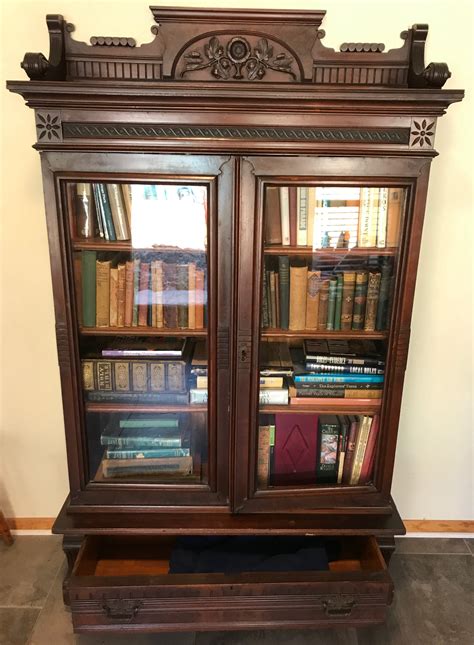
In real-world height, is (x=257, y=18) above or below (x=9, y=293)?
above

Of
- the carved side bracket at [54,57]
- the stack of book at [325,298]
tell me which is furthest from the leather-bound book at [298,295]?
the carved side bracket at [54,57]

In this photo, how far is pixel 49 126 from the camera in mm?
1344

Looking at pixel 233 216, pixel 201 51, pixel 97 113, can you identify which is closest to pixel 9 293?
pixel 97 113

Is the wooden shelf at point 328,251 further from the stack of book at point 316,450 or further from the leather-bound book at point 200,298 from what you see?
the stack of book at point 316,450

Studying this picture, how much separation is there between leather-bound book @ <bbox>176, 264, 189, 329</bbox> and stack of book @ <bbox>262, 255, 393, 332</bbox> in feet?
0.83

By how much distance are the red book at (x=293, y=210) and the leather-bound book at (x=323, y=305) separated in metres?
0.18

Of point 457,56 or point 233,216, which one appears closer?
point 233,216

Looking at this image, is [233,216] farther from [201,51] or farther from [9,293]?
[9,293]

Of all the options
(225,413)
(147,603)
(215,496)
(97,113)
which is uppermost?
(97,113)

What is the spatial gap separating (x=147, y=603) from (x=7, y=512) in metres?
1.08

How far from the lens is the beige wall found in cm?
164

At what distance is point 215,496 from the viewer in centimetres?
169

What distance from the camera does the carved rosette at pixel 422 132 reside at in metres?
1.36

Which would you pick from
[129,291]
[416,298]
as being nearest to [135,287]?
[129,291]
